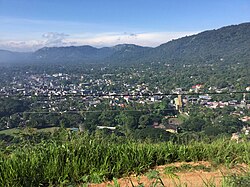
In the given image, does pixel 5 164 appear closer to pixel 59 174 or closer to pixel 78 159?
pixel 59 174

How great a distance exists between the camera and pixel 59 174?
2863 millimetres

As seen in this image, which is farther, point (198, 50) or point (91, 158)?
point (198, 50)

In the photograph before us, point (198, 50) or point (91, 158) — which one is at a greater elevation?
point (91, 158)

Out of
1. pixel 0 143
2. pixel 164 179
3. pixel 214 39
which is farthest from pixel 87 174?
pixel 214 39

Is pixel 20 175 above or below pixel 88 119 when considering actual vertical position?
above

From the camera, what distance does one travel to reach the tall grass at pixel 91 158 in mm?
2783

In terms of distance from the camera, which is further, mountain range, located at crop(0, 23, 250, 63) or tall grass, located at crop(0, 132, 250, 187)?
mountain range, located at crop(0, 23, 250, 63)

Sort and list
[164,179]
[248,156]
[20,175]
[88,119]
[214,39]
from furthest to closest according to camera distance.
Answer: [214,39] → [88,119] → [248,156] → [164,179] → [20,175]

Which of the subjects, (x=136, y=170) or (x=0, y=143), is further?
(x=0, y=143)

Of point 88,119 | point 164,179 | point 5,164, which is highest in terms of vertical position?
point 5,164

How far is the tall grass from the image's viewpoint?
2783 millimetres

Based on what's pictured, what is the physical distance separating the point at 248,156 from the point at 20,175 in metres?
2.44

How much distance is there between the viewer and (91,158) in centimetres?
308

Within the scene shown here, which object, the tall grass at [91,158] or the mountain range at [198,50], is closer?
the tall grass at [91,158]
